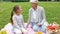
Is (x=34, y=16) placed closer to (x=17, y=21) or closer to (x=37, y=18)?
(x=37, y=18)

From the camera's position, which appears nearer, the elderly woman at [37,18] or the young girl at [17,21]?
the young girl at [17,21]

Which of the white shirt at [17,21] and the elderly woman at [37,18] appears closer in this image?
the white shirt at [17,21]

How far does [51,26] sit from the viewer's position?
4996 mm

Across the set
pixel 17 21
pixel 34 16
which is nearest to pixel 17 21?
pixel 17 21

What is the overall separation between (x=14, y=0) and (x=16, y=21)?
926 cm

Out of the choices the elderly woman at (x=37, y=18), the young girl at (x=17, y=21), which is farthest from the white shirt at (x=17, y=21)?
the elderly woman at (x=37, y=18)

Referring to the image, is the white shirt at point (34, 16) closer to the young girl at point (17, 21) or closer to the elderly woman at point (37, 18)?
the elderly woman at point (37, 18)

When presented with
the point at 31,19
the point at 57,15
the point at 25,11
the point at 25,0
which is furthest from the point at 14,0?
the point at 31,19

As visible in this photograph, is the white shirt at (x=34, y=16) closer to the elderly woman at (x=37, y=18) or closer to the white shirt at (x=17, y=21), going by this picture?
the elderly woman at (x=37, y=18)

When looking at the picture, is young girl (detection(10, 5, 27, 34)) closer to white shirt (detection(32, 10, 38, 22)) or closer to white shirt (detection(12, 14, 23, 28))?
white shirt (detection(12, 14, 23, 28))

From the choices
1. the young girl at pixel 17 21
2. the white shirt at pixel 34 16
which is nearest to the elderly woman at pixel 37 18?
the white shirt at pixel 34 16

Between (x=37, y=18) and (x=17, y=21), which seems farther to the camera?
(x=37, y=18)

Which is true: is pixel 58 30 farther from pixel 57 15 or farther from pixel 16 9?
pixel 57 15

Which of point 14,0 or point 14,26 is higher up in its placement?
point 14,26
